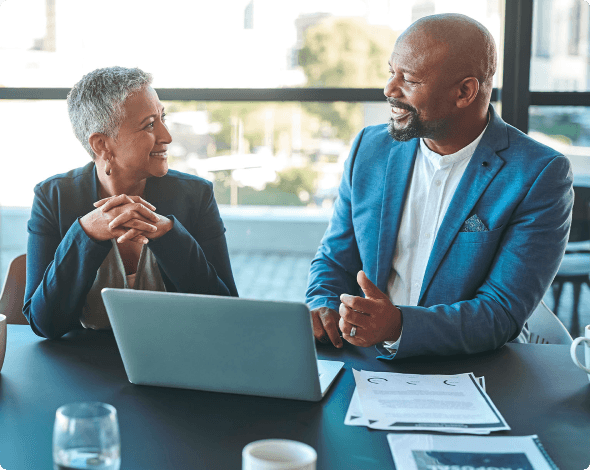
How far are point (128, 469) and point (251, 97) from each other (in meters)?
2.09

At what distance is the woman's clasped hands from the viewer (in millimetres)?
1540

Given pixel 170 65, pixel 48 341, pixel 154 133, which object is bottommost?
pixel 48 341

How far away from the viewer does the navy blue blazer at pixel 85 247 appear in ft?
5.12

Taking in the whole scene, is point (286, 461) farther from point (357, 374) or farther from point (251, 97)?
point (251, 97)

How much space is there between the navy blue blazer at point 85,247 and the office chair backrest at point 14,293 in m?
0.18

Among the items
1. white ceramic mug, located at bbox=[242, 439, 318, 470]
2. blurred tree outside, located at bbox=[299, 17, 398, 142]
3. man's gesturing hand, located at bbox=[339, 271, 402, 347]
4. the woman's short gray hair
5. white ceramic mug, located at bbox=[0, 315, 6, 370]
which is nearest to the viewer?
white ceramic mug, located at bbox=[242, 439, 318, 470]

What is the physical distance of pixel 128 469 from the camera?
87 cm

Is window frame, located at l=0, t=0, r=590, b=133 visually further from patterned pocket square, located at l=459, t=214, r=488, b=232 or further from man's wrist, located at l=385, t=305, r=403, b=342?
man's wrist, located at l=385, t=305, r=403, b=342

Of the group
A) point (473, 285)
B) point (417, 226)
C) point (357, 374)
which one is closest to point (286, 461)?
point (357, 374)

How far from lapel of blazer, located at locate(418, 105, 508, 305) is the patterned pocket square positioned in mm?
16

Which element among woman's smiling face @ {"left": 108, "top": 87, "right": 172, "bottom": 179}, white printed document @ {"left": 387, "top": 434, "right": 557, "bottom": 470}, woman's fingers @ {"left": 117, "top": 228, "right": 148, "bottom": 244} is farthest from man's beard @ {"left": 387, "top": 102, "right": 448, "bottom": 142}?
white printed document @ {"left": 387, "top": 434, "right": 557, "bottom": 470}

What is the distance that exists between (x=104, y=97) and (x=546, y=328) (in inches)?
56.6

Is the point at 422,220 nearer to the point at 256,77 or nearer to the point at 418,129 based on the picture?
the point at 418,129

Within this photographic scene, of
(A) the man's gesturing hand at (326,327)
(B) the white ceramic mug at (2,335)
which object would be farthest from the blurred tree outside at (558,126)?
(B) the white ceramic mug at (2,335)
